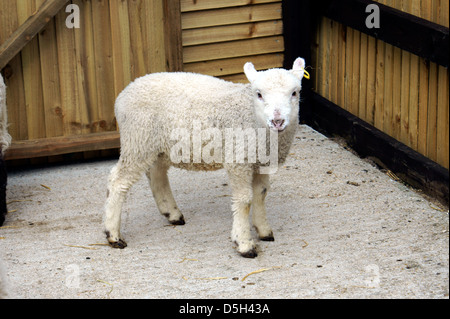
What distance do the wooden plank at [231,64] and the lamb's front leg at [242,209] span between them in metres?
2.76

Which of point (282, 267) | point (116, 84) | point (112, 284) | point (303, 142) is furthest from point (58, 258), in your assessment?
point (303, 142)

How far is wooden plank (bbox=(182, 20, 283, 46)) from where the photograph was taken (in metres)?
8.14

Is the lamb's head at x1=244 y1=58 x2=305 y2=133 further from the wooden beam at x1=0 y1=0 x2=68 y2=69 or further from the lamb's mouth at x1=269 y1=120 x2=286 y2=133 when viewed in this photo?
the wooden beam at x1=0 y1=0 x2=68 y2=69

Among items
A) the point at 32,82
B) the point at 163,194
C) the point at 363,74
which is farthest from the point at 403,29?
the point at 32,82

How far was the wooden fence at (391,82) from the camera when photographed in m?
6.34

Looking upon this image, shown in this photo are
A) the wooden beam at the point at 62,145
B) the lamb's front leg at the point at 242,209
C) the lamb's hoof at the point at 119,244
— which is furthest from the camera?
the wooden beam at the point at 62,145

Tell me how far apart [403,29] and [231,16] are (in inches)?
88.1

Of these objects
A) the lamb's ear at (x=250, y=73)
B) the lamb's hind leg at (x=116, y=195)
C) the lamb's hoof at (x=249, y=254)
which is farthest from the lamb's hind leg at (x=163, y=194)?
the lamb's ear at (x=250, y=73)

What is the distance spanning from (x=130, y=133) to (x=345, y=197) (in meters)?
2.12

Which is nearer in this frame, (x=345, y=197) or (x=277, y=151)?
(x=277, y=151)

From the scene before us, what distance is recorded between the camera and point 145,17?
7.82 m

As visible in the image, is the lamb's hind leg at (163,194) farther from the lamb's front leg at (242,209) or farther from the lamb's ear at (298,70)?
the lamb's ear at (298,70)

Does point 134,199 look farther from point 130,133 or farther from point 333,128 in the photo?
point 333,128

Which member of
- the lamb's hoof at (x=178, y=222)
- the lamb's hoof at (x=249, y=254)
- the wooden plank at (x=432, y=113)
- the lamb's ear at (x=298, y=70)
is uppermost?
the lamb's ear at (x=298, y=70)
